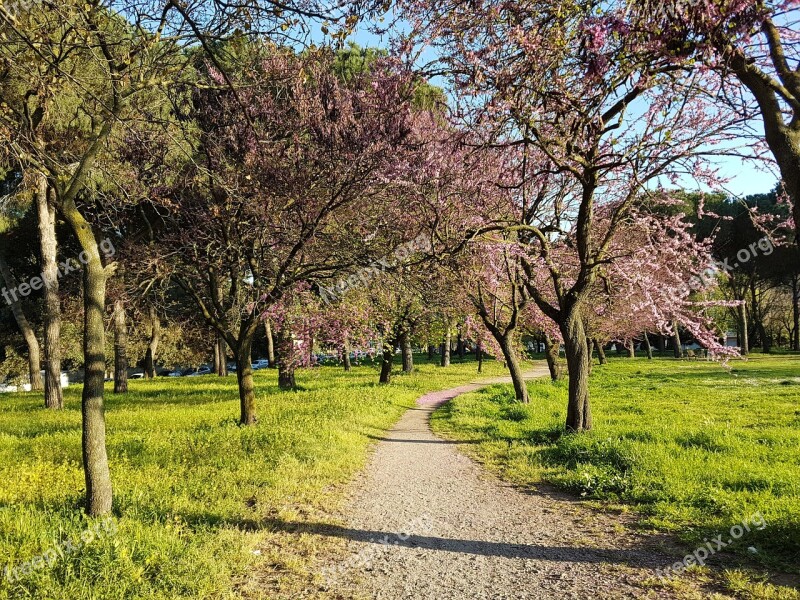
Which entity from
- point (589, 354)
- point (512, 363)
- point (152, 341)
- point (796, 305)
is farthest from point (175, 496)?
point (796, 305)

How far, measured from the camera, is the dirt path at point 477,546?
4234 millimetres

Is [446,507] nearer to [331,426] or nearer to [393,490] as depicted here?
[393,490]

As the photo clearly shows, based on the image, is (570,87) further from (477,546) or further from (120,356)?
(120,356)

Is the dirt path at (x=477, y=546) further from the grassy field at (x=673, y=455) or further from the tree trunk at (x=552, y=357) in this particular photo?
the tree trunk at (x=552, y=357)

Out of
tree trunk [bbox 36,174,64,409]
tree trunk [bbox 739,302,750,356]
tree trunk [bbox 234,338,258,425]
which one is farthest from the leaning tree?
tree trunk [bbox 739,302,750,356]

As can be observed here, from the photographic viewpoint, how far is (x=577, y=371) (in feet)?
31.8

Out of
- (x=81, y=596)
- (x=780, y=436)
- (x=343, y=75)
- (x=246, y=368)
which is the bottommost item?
(x=780, y=436)

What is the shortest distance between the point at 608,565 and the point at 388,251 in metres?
7.50

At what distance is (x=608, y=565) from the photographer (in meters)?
4.63

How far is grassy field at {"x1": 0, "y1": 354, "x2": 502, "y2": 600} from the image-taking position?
4129mm

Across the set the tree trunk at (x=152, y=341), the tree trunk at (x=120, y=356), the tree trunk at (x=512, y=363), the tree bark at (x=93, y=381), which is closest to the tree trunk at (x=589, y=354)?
the tree trunk at (x=512, y=363)

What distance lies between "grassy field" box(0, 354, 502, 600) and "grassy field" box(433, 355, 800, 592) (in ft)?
10.2

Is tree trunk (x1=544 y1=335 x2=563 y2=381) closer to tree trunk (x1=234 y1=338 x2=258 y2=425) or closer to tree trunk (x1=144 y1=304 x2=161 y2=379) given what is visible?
tree trunk (x1=234 y1=338 x2=258 y2=425)

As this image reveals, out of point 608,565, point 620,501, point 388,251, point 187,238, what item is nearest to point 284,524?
point 608,565
